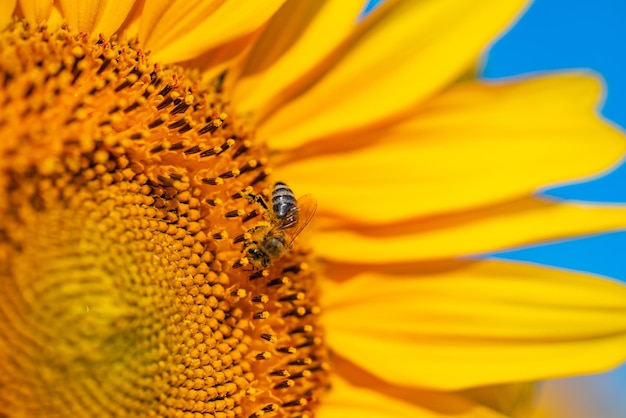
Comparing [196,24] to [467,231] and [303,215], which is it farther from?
[467,231]

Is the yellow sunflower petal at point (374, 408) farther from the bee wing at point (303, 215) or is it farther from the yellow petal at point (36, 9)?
the yellow petal at point (36, 9)

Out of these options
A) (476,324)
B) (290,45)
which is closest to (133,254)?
(290,45)

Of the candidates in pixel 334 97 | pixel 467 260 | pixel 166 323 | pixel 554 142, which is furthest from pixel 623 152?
pixel 166 323

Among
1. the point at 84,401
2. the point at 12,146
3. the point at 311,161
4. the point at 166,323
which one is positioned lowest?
the point at 84,401

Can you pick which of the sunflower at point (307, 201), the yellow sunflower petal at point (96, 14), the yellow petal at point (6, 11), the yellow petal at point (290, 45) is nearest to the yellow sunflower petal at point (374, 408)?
the sunflower at point (307, 201)

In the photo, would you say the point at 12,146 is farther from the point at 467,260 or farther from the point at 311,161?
the point at 467,260

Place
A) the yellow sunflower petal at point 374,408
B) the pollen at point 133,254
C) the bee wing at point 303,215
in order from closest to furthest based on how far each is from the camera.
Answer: the pollen at point 133,254
the bee wing at point 303,215
the yellow sunflower petal at point 374,408

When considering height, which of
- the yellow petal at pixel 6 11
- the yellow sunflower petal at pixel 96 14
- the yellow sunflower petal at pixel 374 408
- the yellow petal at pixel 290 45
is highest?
the yellow petal at pixel 290 45

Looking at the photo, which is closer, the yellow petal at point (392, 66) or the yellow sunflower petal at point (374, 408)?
the yellow petal at point (392, 66)
